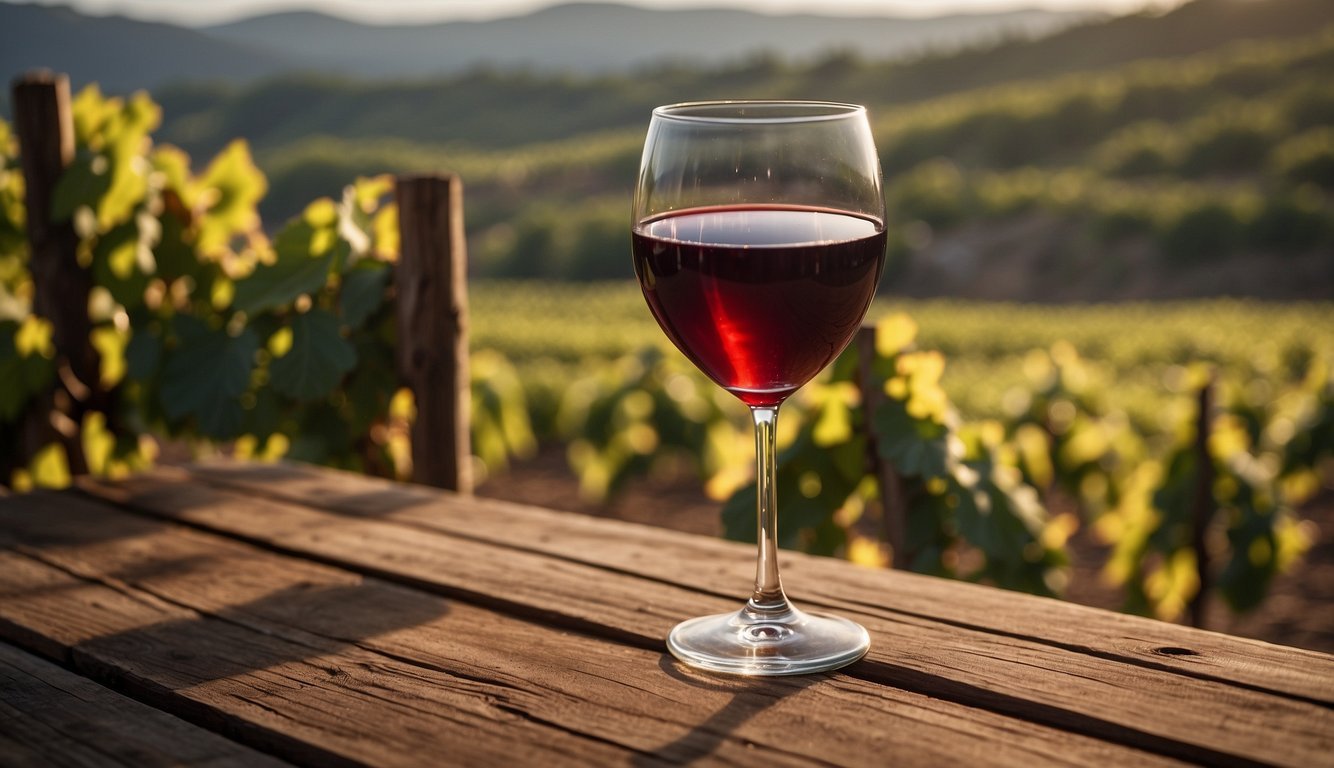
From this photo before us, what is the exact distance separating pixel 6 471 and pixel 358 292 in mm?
1250

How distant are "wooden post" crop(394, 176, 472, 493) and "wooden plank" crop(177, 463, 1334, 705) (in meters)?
0.48

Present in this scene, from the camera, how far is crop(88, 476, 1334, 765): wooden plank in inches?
38.6

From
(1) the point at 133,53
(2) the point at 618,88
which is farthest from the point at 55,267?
(2) the point at 618,88

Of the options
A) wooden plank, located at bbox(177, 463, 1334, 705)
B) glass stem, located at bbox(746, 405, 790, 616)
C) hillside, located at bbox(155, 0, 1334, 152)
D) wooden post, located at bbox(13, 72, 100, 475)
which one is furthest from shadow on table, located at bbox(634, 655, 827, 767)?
hillside, located at bbox(155, 0, 1334, 152)

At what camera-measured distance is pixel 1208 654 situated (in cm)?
113

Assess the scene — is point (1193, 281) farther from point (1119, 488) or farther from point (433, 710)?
point (433, 710)

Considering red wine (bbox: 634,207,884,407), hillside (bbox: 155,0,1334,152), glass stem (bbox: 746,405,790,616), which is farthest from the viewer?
hillside (bbox: 155,0,1334,152)

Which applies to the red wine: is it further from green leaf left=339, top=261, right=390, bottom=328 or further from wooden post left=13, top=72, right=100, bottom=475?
wooden post left=13, top=72, right=100, bottom=475

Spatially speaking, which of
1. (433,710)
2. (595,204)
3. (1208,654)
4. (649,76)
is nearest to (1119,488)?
(1208,654)

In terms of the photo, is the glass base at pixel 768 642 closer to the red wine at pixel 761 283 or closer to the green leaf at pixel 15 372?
the red wine at pixel 761 283

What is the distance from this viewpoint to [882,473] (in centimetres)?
228

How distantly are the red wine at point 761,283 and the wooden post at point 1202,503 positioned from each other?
100 inches

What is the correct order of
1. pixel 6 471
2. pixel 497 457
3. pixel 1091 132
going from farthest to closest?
pixel 1091 132 < pixel 497 457 < pixel 6 471

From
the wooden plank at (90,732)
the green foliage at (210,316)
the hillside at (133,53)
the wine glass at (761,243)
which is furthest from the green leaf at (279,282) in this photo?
the hillside at (133,53)
